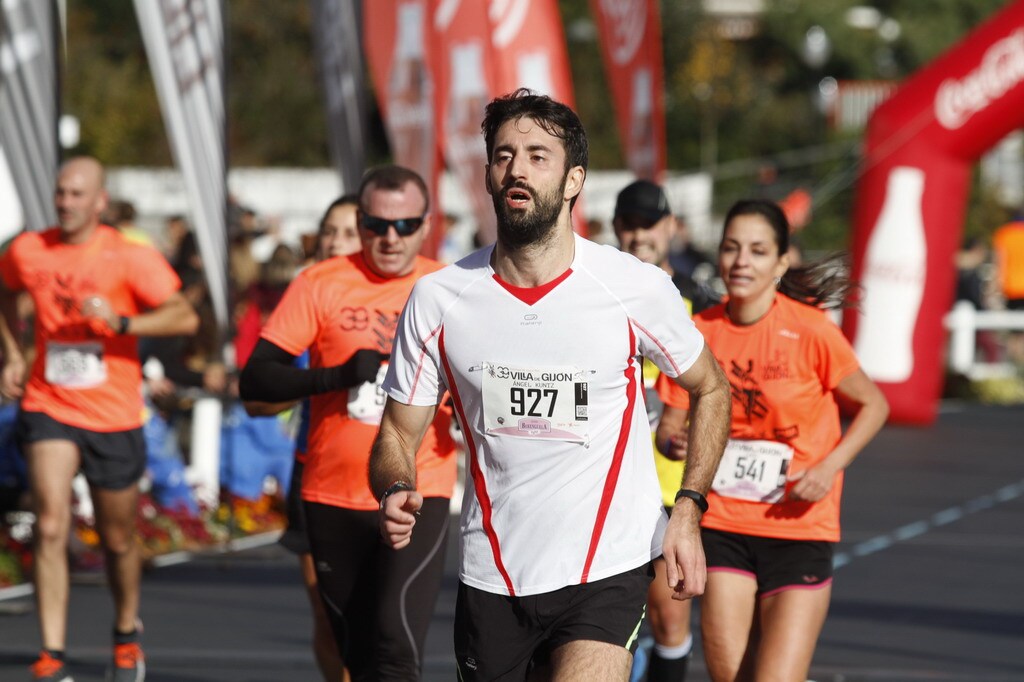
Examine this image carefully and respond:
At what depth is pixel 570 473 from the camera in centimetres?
430

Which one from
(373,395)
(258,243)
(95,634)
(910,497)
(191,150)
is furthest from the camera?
(258,243)

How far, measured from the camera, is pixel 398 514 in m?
4.07

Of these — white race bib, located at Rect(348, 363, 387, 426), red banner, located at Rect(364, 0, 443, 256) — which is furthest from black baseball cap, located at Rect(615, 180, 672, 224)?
red banner, located at Rect(364, 0, 443, 256)

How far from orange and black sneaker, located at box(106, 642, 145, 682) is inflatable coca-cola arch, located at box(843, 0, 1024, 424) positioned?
12.0 metres

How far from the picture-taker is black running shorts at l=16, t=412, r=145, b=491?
7.39 metres

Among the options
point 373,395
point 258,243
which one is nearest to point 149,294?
point 373,395

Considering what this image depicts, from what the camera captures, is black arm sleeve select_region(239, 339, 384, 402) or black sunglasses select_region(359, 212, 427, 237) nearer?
black arm sleeve select_region(239, 339, 384, 402)

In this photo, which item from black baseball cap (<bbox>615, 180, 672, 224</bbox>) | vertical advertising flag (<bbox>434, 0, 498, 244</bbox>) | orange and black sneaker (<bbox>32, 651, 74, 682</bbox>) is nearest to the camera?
black baseball cap (<bbox>615, 180, 672, 224</bbox>)

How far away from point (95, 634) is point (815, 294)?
4.24 meters

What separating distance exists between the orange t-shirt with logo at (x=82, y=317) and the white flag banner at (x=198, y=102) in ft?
8.18

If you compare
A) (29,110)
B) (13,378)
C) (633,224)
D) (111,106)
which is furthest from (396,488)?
(111,106)

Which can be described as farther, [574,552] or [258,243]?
[258,243]

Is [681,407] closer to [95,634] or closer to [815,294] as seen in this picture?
[815,294]

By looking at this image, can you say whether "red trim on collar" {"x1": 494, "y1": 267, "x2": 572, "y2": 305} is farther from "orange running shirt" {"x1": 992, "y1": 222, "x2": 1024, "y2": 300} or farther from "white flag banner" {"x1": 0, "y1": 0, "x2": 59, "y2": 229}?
"orange running shirt" {"x1": 992, "y1": 222, "x2": 1024, "y2": 300}
